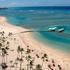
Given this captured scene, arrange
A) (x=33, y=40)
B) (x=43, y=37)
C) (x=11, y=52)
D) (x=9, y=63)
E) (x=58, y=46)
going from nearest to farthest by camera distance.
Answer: (x=9, y=63)
(x=11, y=52)
(x=58, y=46)
(x=33, y=40)
(x=43, y=37)

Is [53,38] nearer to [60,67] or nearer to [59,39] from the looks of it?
[59,39]

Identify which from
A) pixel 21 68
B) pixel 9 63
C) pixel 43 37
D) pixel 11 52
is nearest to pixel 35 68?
pixel 21 68

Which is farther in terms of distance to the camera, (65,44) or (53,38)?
(53,38)

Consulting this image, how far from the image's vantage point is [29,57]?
4506 centimetres

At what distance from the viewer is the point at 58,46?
59.5 m

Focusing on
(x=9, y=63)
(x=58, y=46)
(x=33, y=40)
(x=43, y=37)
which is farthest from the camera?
(x=43, y=37)

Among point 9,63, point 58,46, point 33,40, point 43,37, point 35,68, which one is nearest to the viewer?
point 35,68

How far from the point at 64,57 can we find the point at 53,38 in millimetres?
21269

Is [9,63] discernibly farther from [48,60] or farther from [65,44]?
[65,44]

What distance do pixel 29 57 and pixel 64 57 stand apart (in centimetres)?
866

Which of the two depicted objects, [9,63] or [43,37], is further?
[43,37]

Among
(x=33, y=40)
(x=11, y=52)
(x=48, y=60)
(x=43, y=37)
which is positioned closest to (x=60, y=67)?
(x=48, y=60)

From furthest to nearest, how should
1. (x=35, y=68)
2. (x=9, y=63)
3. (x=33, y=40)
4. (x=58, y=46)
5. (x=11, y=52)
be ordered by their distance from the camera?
(x=33, y=40), (x=58, y=46), (x=11, y=52), (x=9, y=63), (x=35, y=68)

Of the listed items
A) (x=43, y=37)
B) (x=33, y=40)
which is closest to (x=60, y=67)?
(x=33, y=40)
